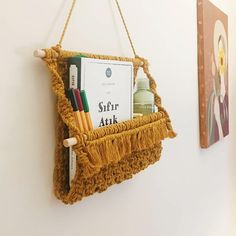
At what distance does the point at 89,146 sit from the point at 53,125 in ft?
0.31

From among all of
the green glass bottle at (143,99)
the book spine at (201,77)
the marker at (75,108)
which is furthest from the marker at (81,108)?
the book spine at (201,77)

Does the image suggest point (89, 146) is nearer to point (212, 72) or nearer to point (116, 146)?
point (116, 146)

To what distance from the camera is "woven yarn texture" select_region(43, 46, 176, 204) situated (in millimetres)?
518

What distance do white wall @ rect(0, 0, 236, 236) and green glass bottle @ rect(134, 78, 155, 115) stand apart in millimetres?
98

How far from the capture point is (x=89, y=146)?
52 cm

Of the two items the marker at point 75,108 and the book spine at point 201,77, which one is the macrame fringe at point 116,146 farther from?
the book spine at point 201,77

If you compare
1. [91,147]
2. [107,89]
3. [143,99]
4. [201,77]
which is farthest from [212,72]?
[91,147]

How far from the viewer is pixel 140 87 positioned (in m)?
0.73

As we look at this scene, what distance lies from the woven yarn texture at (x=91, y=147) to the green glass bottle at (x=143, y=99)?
0.03 m

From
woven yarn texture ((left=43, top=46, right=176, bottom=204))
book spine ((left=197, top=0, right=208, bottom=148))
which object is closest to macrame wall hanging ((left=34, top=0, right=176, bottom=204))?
woven yarn texture ((left=43, top=46, right=176, bottom=204))

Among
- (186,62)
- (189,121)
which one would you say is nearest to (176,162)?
(189,121)

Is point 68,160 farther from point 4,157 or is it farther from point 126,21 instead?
point 126,21

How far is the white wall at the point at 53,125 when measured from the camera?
0.50 m

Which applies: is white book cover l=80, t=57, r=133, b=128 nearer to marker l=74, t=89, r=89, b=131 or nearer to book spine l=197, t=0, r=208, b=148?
marker l=74, t=89, r=89, b=131
